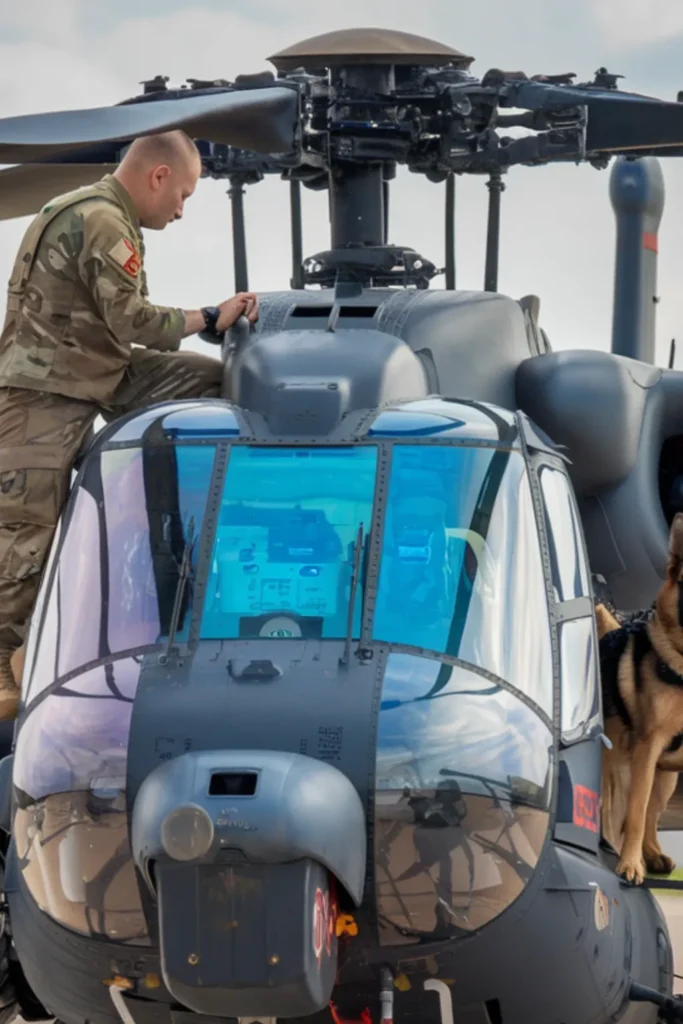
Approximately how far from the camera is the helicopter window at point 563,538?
4.78 metres

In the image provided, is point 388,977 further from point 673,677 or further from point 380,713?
point 673,677

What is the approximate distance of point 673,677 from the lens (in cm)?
511

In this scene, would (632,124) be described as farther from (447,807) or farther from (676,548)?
(447,807)

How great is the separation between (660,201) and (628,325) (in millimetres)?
979

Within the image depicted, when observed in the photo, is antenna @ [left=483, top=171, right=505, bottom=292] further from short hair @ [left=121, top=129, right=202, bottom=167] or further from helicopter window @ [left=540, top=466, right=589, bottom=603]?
helicopter window @ [left=540, top=466, right=589, bottom=603]

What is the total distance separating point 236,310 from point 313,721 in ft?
6.98

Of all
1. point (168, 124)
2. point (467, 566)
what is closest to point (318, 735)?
point (467, 566)

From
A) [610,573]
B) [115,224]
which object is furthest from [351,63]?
[610,573]

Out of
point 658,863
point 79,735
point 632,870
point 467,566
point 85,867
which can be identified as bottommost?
point 658,863

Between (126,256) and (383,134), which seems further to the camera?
(383,134)

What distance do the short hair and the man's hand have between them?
1.55 ft

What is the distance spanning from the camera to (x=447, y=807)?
4.04 metres

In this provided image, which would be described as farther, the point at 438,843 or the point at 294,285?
the point at 294,285

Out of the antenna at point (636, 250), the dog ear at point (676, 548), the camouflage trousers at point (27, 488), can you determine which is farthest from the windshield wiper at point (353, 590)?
the antenna at point (636, 250)
